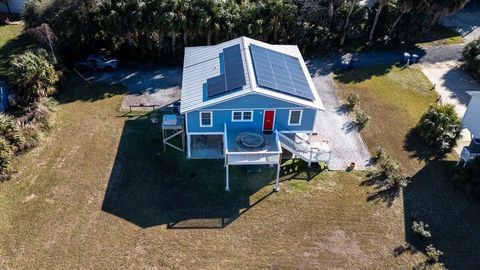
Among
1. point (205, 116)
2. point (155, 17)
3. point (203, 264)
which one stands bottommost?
point (203, 264)

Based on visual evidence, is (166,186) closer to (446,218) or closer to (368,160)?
(368,160)

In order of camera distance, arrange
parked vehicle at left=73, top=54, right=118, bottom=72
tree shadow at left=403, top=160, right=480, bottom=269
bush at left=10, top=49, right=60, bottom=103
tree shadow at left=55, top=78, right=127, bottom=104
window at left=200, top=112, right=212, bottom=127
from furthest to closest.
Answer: parked vehicle at left=73, top=54, right=118, bottom=72, tree shadow at left=55, top=78, right=127, bottom=104, bush at left=10, top=49, right=60, bottom=103, window at left=200, top=112, right=212, bottom=127, tree shadow at left=403, top=160, right=480, bottom=269

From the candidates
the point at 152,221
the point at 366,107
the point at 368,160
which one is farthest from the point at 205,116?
the point at 366,107

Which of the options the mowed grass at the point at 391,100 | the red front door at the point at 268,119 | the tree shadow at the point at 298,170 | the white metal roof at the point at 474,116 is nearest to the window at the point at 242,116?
the red front door at the point at 268,119

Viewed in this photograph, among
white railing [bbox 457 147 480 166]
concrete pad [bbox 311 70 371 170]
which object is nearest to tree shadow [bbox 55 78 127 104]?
concrete pad [bbox 311 70 371 170]

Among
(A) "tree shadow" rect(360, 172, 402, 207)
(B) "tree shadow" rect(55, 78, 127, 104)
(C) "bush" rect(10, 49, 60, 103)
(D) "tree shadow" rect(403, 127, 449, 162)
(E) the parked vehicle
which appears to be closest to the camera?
(A) "tree shadow" rect(360, 172, 402, 207)

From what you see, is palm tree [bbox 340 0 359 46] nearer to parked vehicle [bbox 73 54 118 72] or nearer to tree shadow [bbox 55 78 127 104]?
tree shadow [bbox 55 78 127 104]

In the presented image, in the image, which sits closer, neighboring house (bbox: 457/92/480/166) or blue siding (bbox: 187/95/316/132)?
blue siding (bbox: 187/95/316/132)

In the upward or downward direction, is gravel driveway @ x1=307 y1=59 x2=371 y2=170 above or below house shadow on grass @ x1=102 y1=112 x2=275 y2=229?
above
